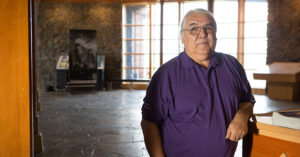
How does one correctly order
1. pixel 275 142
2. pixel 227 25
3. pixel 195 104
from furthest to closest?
pixel 227 25
pixel 195 104
pixel 275 142

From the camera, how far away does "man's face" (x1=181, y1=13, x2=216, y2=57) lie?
140 cm

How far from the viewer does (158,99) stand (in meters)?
1.37

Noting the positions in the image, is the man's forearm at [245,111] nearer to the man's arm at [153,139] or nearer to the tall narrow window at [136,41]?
the man's arm at [153,139]

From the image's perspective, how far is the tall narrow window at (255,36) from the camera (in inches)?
380

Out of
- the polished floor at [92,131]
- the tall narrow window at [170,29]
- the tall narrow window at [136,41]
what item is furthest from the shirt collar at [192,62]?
the tall narrow window at [136,41]

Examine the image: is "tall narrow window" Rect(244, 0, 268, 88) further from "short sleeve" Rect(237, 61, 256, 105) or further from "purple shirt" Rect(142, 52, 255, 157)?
"purple shirt" Rect(142, 52, 255, 157)

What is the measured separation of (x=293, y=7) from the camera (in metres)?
8.99

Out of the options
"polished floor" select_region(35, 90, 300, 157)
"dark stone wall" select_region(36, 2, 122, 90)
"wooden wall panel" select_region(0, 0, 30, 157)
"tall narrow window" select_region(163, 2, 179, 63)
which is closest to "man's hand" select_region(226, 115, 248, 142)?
"wooden wall panel" select_region(0, 0, 30, 157)

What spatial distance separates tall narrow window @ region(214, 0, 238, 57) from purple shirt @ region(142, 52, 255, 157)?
29.8ft

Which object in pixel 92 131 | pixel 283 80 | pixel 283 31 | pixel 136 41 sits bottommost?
pixel 92 131

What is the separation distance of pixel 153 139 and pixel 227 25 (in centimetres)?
950

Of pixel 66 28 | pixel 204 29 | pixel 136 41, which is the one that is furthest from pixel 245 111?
pixel 66 28

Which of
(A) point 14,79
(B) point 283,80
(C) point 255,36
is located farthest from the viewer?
(C) point 255,36

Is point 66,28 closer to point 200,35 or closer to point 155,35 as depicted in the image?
point 155,35
